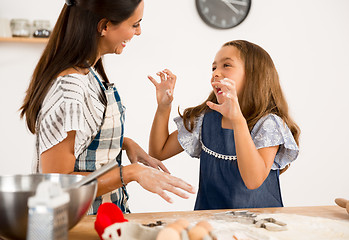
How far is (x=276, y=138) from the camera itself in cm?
153

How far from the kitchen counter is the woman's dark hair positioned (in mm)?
411

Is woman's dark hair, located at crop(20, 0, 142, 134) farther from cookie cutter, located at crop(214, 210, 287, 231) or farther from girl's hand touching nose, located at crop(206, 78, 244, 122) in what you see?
cookie cutter, located at crop(214, 210, 287, 231)

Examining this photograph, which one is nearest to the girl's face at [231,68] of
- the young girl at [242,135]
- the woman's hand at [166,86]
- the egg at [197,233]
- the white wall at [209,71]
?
the young girl at [242,135]

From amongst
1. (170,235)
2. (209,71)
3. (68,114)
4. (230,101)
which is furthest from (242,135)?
(209,71)

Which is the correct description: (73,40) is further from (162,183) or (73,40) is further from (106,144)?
(162,183)

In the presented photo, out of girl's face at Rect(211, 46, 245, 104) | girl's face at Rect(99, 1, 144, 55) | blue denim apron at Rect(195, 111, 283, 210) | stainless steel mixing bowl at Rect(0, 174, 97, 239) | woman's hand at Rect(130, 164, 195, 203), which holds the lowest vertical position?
blue denim apron at Rect(195, 111, 283, 210)

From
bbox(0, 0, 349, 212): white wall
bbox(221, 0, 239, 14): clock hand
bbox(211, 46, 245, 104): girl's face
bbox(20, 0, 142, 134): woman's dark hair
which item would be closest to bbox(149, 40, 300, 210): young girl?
bbox(211, 46, 245, 104): girl's face

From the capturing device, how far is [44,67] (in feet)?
4.21

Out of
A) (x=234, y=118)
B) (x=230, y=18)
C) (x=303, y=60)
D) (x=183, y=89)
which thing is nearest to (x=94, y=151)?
(x=234, y=118)

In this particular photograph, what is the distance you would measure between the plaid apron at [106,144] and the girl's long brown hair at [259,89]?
21.3 inches

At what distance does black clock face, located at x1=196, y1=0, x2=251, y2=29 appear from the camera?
3.07m

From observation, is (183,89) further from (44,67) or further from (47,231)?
(47,231)

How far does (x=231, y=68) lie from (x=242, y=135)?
37 centimetres

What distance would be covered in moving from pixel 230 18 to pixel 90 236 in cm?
248
